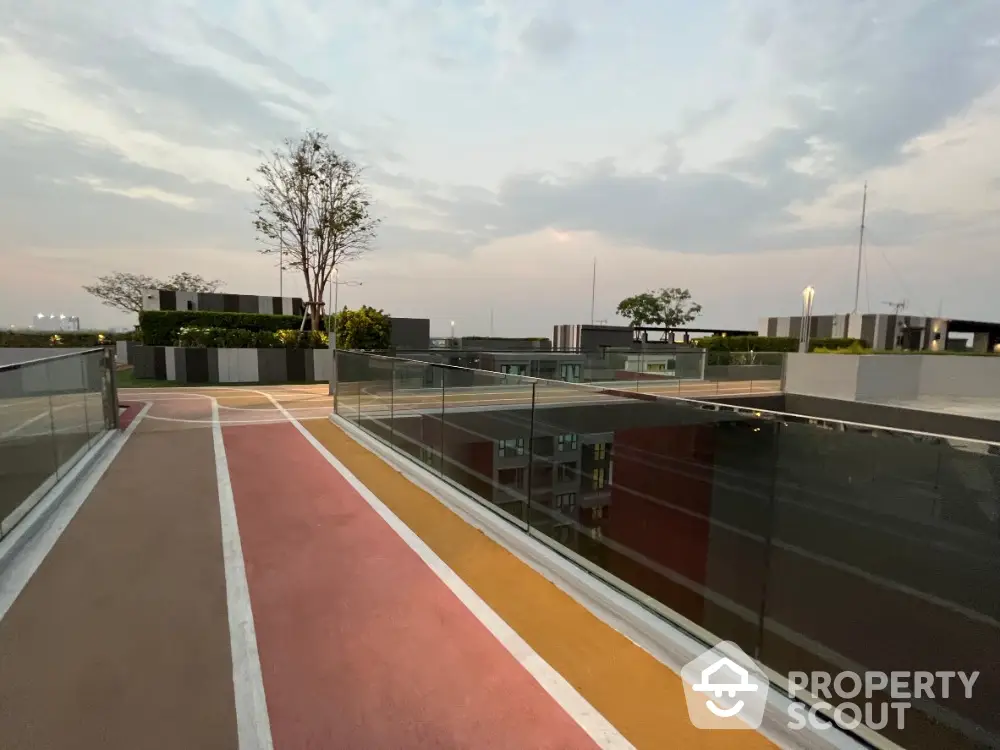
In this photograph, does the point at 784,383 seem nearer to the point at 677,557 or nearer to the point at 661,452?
the point at 677,557

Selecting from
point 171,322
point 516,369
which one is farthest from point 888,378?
point 171,322

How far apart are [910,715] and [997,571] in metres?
1.04

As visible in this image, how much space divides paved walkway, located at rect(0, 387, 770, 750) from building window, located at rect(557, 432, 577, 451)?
4.00ft

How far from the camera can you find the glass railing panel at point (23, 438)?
4492 mm

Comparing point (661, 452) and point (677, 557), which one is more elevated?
point (661, 452)

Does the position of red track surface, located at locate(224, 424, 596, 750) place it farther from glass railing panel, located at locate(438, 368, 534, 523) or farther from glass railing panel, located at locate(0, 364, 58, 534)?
glass railing panel, located at locate(0, 364, 58, 534)

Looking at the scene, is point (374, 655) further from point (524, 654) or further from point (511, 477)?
point (511, 477)

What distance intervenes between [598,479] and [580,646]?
186 centimetres

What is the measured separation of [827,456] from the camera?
2.57 meters

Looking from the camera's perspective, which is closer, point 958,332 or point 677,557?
point 677,557

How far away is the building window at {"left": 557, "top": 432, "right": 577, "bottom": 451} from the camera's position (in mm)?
4917

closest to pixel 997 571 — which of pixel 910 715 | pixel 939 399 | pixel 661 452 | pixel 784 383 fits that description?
pixel 910 715

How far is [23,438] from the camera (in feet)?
16.2
